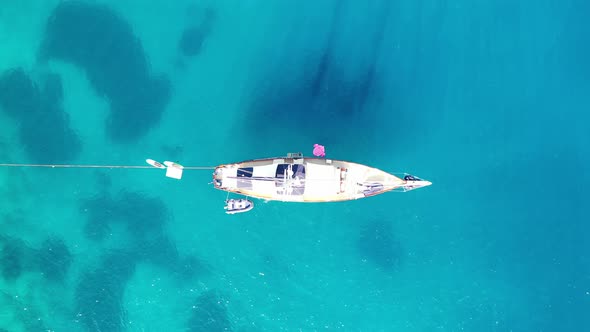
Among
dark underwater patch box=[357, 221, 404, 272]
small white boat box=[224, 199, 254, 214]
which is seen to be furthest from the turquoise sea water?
small white boat box=[224, 199, 254, 214]

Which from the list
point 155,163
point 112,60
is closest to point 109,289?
point 155,163

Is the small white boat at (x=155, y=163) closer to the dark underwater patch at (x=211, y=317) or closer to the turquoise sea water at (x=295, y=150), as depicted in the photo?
the turquoise sea water at (x=295, y=150)

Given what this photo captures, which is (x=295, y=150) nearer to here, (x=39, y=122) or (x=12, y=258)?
(x=39, y=122)

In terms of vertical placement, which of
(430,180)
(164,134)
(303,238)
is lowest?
(303,238)

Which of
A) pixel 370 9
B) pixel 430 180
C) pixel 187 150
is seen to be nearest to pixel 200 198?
pixel 187 150

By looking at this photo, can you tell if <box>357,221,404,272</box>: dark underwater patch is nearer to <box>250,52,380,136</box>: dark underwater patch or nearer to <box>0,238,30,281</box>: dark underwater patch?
<box>250,52,380,136</box>: dark underwater patch

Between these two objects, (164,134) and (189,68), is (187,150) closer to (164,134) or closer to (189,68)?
(164,134)

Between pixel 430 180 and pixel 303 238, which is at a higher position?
pixel 430 180
